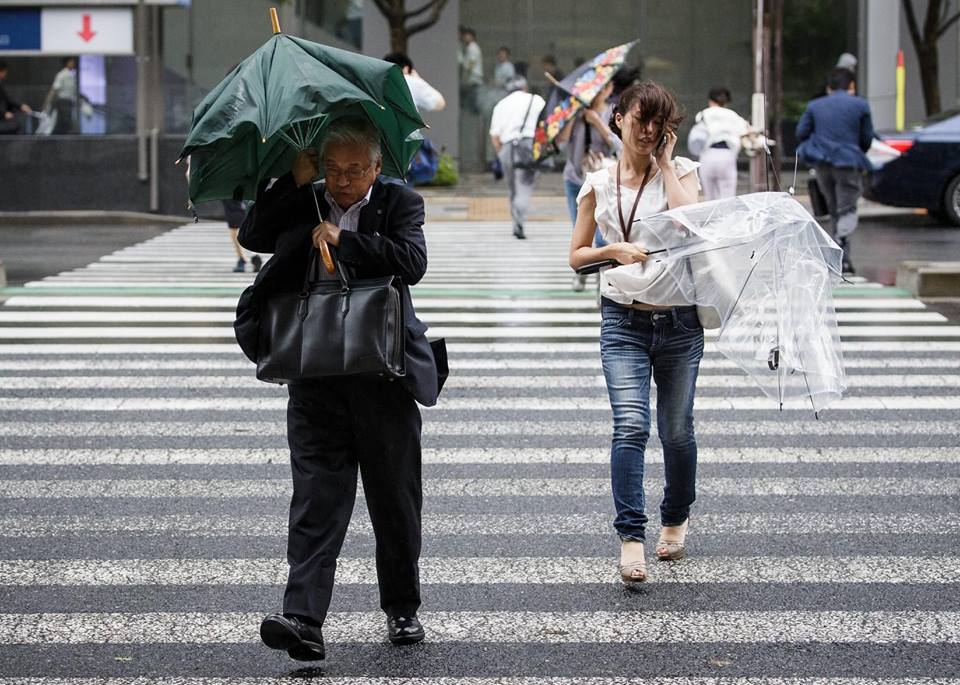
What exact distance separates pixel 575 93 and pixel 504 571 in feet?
22.5

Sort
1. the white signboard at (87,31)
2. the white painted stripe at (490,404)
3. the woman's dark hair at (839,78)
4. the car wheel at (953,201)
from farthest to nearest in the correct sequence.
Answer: the white signboard at (87,31) < the car wheel at (953,201) < the woman's dark hair at (839,78) < the white painted stripe at (490,404)

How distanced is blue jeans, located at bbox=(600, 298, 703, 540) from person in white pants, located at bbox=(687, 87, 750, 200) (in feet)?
37.0

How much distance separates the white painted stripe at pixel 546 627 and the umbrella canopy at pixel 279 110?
1447mm

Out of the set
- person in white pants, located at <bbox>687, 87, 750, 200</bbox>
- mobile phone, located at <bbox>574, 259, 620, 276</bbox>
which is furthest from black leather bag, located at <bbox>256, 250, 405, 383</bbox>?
person in white pants, located at <bbox>687, 87, 750, 200</bbox>

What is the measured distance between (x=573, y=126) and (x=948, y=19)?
19730 mm

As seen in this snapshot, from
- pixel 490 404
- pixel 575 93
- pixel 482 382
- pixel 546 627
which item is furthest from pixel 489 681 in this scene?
pixel 575 93

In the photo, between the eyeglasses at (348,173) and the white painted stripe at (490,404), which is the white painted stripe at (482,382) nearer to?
the white painted stripe at (490,404)

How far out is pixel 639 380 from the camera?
5.86 meters

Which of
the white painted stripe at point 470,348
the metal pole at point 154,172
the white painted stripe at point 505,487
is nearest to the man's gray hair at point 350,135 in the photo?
the white painted stripe at point 505,487

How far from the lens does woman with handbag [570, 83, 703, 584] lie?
18.9ft

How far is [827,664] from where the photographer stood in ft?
16.2

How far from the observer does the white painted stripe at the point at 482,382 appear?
9.93 m

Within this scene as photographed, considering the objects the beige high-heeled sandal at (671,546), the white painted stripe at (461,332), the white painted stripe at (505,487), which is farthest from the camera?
the white painted stripe at (461,332)

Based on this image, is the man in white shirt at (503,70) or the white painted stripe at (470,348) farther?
→ the man in white shirt at (503,70)
